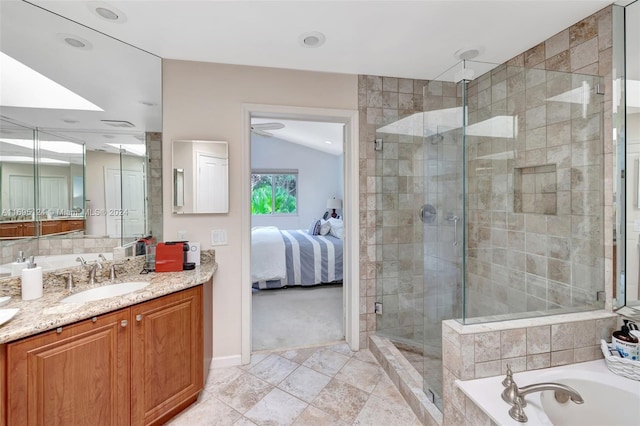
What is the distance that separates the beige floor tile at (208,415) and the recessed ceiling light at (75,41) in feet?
7.81

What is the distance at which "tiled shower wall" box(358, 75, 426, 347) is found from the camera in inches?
103

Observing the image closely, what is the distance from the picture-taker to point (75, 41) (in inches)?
72.0

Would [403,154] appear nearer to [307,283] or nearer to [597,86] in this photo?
[597,86]

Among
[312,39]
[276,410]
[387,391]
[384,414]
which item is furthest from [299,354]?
[312,39]

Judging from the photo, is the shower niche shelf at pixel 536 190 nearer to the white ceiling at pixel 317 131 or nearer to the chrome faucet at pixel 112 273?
the white ceiling at pixel 317 131

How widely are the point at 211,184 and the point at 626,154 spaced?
8.62 feet

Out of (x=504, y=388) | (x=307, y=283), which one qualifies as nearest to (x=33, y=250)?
(x=504, y=388)

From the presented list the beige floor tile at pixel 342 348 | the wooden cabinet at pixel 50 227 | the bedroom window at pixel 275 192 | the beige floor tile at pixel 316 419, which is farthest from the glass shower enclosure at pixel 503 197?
the bedroom window at pixel 275 192

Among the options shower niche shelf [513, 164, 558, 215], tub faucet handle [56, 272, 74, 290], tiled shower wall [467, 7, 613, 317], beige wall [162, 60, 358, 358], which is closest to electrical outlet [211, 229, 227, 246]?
beige wall [162, 60, 358, 358]

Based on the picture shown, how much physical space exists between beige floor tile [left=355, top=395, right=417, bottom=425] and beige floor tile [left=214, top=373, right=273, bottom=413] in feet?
2.26

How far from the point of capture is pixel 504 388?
138 centimetres

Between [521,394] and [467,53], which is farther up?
[467,53]

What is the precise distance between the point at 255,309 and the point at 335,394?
1869 millimetres

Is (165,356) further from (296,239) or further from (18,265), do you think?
(296,239)
